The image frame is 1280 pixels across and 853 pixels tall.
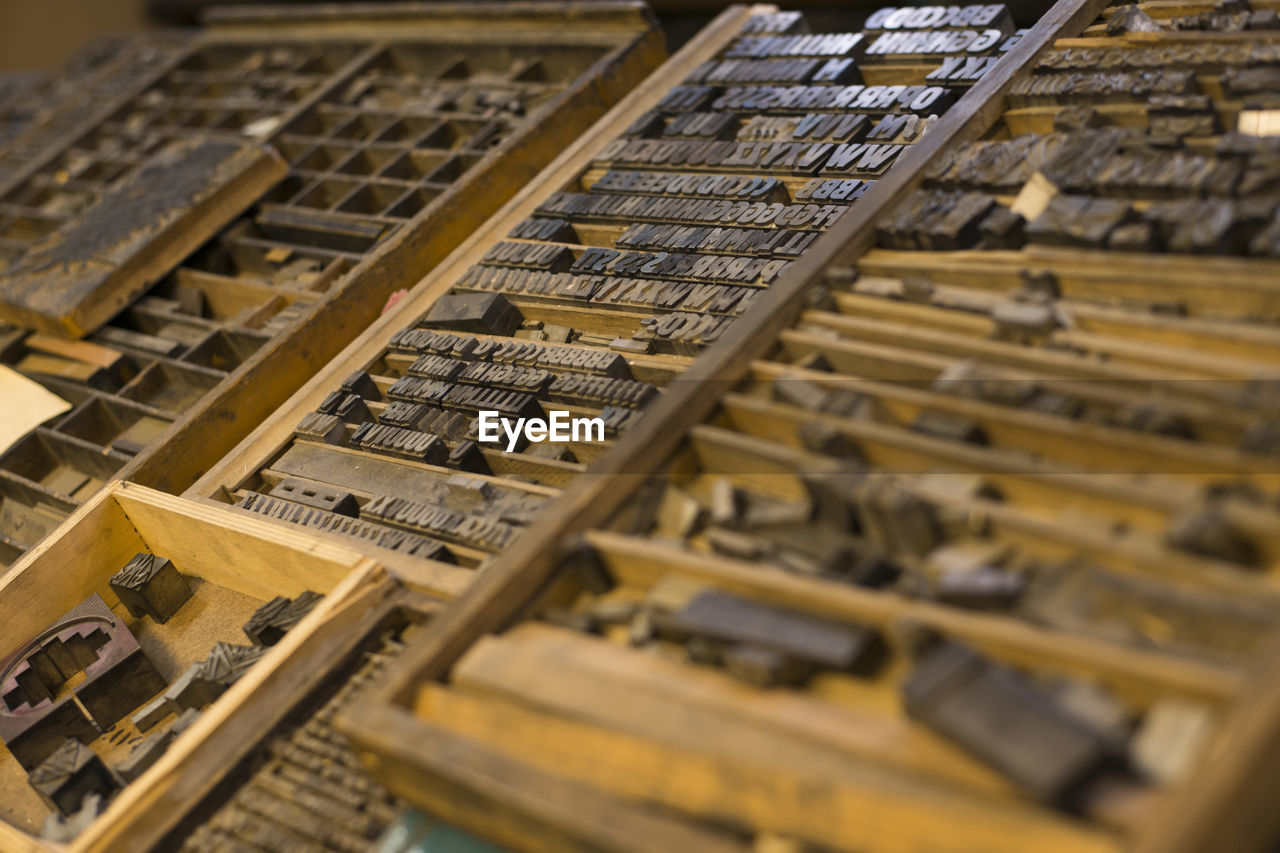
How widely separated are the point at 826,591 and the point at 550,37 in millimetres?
4113

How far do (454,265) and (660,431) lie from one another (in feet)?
6.08

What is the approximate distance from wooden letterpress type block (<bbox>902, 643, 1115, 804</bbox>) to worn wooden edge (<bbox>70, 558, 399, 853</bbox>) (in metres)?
1.56

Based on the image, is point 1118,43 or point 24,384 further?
point 24,384

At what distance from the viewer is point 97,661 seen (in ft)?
11.0

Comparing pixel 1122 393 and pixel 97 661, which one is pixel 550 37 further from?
pixel 1122 393

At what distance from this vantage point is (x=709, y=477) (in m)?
2.75

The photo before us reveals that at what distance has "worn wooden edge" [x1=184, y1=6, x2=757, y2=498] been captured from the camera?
383 centimetres

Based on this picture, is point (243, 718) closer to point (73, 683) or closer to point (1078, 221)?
point (73, 683)

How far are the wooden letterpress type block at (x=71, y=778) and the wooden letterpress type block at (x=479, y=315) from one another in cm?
176

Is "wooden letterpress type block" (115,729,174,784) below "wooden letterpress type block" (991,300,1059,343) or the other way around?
below

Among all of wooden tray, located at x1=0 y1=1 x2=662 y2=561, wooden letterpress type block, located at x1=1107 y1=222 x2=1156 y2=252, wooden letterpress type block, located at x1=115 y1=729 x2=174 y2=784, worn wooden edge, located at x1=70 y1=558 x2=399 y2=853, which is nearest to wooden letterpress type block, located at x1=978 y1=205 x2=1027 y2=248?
wooden letterpress type block, located at x1=1107 y1=222 x2=1156 y2=252

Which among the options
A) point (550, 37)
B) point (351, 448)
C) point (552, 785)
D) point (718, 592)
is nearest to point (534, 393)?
point (351, 448)

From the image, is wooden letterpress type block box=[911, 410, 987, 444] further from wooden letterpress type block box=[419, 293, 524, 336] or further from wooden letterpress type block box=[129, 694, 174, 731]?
wooden letterpress type block box=[129, 694, 174, 731]

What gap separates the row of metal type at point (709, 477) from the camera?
195cm
